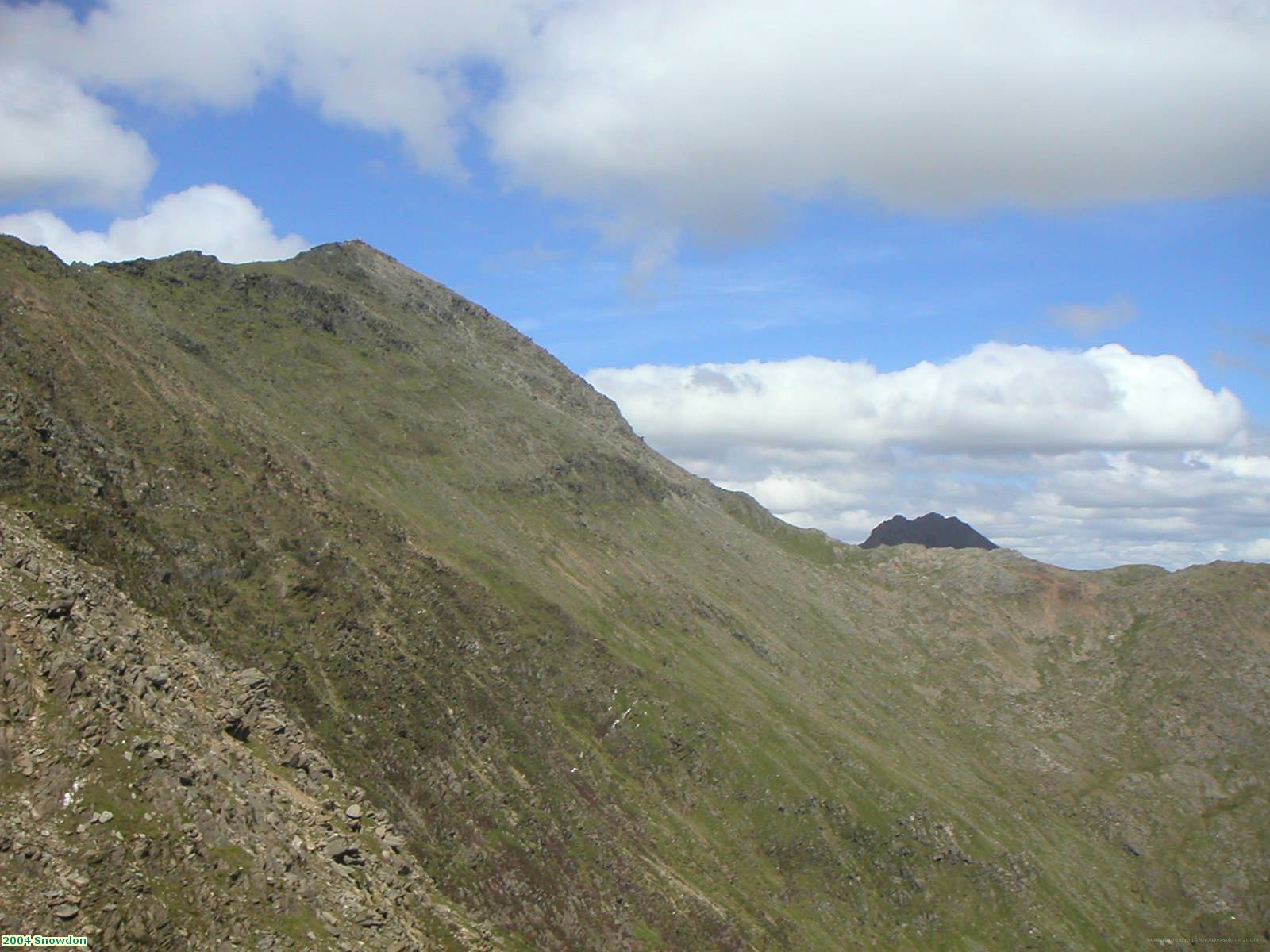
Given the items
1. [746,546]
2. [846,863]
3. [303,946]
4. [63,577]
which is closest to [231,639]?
[63,577]

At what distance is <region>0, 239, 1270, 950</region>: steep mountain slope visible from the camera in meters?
60.4

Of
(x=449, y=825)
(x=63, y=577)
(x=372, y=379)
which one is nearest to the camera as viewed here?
(x=63, y=577)

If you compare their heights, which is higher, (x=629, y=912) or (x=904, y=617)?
(x=904, y=617)

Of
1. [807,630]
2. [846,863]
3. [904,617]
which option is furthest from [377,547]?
[904,617]

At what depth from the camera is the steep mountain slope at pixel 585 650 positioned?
2379 inches

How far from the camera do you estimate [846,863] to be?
107 m

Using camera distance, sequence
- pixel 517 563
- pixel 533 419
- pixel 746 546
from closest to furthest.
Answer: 1. pixel 517 563
2. pixel 533 419
3. pixel 746 546

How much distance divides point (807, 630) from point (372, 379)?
83.3m

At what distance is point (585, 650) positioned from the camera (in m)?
104

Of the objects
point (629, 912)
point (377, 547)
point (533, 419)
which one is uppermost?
point (533, 419)

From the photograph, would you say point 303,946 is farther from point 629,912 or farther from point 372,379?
point 372,379

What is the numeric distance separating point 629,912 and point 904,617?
5114 inches

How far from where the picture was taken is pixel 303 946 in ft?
116

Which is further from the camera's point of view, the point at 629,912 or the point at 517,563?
the point at 517,563
